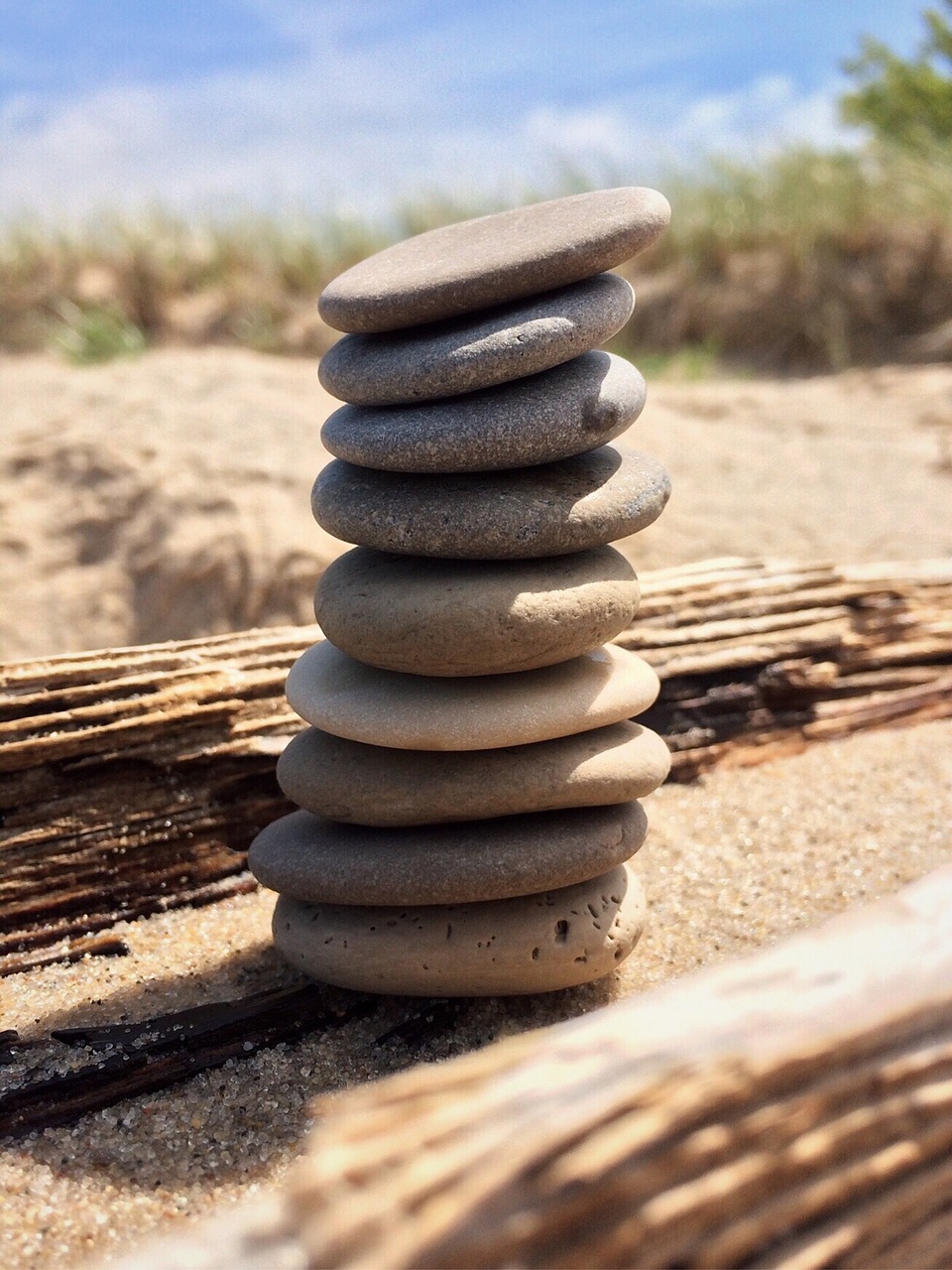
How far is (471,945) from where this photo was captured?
8.68 ft

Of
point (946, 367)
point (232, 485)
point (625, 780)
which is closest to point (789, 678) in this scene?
point (625, 780)

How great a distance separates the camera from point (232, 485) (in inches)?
231

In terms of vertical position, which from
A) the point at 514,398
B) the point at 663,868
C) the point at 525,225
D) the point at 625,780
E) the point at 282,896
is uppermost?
the point at 525,225

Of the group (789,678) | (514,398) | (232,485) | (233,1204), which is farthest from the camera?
(232,485)

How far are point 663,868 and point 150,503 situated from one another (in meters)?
3.55

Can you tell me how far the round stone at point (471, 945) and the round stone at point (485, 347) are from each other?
45.3 inches

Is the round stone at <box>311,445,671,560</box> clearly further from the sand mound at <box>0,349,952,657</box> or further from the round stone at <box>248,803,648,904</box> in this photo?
the sand mound at <box>0,349,952,657</box>

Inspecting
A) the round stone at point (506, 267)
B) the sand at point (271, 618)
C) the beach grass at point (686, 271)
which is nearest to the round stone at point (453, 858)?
the sand at point (271, 618)

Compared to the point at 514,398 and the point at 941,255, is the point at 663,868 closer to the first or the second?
the point at 514,398

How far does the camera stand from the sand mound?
560 cm

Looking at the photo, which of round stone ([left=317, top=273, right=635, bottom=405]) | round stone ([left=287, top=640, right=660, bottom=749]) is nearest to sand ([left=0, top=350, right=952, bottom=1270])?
round stone ([left=287, top=640, right=660, bottom=749])

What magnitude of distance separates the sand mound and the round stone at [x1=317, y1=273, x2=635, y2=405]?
2.89 meters

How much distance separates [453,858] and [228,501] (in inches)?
139

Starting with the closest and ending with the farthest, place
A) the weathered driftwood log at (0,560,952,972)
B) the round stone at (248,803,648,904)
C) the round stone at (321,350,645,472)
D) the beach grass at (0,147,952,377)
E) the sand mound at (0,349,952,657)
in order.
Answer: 1. the round stone at (321,350,645,472)
2. the round stone at (248,803,648,904)
3. the weathered driftwood log at (0,560,952,972)
4. the sand mound at (0,349,952,657)
5. the beach grass at (0,147,952,377)
